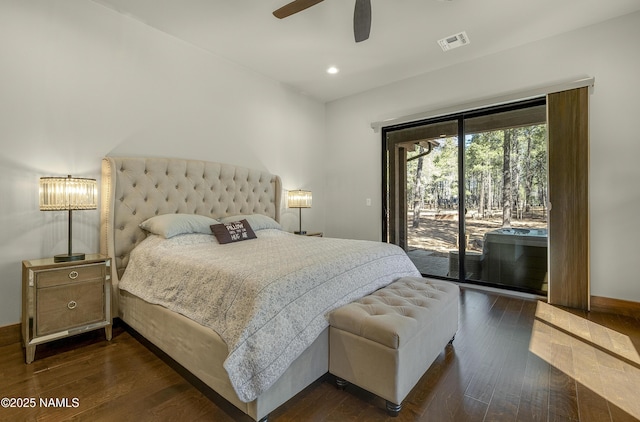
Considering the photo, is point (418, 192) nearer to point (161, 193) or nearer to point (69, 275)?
point (161, 193)

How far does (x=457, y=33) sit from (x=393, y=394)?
3.38 metres

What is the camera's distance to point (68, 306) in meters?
2.16

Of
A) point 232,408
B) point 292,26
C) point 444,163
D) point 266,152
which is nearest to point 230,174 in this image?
point 266,152

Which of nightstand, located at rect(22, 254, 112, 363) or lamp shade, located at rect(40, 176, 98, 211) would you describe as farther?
Answer: lamp shade, located at rect(40, 176, 98, 211)

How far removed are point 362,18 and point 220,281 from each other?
2027 mm

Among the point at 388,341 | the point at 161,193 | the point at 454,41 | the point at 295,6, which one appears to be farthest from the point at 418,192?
the point at 161,193

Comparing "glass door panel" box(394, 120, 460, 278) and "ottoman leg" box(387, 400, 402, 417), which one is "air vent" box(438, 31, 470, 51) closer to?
"glass door panel" box(394, 120, 460, 278)

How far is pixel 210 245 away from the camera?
2650 millimetres

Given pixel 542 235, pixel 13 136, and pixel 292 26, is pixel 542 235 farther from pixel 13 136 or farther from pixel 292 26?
pixel 13 136

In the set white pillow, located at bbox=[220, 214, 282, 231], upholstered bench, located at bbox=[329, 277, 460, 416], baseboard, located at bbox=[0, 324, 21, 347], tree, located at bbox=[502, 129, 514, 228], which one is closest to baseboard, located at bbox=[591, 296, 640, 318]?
tree, located at bbox=[502, 129, 514, 228]

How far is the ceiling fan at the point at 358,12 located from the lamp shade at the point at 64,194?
2.00 m

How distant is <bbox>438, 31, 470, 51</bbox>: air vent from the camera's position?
3.17m

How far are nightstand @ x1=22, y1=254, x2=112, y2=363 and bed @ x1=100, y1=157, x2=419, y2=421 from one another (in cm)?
21

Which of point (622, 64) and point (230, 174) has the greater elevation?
point (622, 64)
